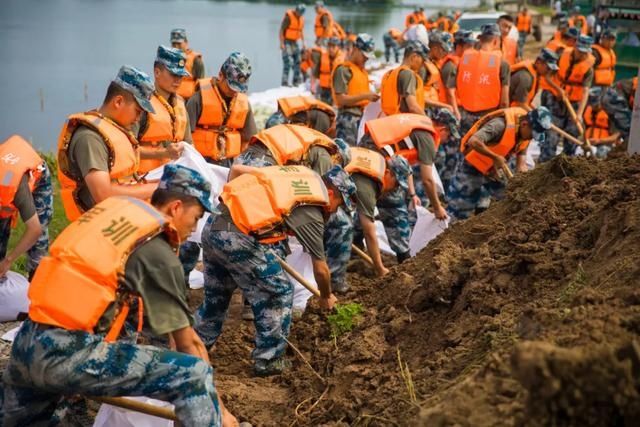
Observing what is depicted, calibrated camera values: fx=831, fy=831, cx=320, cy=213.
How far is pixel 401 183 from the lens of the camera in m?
7.10

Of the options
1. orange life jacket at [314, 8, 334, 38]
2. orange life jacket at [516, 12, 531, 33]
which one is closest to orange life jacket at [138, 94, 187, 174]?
orange life jacket at [314, 8, 334, 38]

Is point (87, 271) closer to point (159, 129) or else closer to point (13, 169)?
point (13, 169)

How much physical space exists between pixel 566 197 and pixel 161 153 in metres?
3.20

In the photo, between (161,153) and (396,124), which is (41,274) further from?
(396,124)

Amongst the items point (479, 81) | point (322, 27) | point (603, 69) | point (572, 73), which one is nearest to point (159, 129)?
point (479, 81)

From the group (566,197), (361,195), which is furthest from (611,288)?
(361,195)

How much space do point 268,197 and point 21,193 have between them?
6.75 feet

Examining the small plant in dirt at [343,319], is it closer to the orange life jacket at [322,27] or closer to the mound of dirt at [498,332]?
the mound of dirt at [498,332]

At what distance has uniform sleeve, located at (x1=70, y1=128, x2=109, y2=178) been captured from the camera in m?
5.45

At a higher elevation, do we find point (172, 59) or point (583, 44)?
point (172, 59)

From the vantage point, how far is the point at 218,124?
8016 mm

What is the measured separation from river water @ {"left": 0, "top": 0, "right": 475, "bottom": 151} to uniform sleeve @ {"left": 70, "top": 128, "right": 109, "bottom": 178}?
10.3 m

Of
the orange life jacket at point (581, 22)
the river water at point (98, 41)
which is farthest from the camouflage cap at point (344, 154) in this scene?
the orange life jacket at point (581, 22)

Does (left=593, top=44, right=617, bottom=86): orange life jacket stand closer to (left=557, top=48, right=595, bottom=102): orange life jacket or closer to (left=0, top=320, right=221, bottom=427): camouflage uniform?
(left=557, top=48, right=595, bottom=102): orange life jacket
